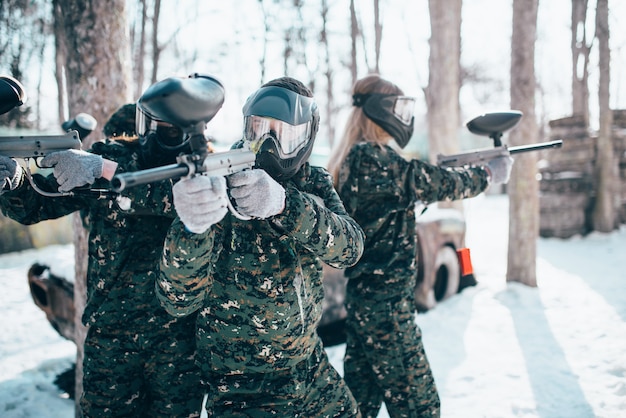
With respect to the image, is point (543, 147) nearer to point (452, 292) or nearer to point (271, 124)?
point (271, 124)

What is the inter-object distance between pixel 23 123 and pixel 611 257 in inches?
576

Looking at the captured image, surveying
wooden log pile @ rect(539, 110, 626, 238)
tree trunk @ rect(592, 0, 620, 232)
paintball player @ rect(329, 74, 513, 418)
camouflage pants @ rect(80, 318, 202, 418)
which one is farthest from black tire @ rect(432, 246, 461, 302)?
tree trunk @ rect(592, 0, 620, 232)

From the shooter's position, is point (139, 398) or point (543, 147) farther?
point (543, 147)

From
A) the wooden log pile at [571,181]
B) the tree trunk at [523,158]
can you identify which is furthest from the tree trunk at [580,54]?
the tree trunk at [523,158]

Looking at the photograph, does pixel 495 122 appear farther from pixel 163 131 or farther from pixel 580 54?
pixel 580 54

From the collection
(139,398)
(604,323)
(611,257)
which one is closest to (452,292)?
(604,323)

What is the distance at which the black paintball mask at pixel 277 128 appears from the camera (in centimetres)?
181

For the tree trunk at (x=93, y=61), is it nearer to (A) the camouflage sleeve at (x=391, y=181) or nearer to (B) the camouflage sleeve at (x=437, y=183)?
(A) the camouflage sleeve at (x=391, y=181)

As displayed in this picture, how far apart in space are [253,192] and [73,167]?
86 centimetres

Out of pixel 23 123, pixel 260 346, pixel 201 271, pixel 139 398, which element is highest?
pixel 23 123

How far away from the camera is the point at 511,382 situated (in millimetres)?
3775

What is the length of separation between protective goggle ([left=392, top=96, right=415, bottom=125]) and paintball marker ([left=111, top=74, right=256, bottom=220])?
1.59 m

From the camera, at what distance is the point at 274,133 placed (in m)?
1.82

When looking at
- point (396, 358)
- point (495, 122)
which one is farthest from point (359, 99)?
point (396, 358)
